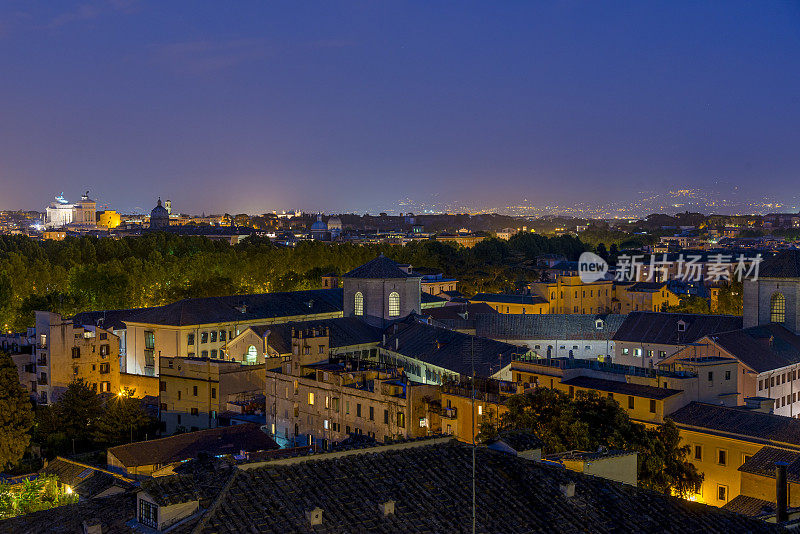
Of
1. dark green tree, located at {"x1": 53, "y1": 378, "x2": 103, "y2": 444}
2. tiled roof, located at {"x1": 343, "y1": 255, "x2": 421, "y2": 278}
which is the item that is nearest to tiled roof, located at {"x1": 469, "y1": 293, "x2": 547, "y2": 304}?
tiled roof, located at {"x1": 343, "y1": 255, "x2": 421, "y2": 278}

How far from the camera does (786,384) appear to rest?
118 feet

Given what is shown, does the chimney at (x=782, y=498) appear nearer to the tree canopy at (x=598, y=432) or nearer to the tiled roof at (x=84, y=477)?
the tree canopy at (x=598, y=432)

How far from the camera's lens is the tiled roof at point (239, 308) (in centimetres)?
4894

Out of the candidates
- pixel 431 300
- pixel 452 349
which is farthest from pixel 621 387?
pixel 431 300

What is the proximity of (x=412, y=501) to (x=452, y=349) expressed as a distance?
24.5m

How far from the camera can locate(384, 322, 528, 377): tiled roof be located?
109ft

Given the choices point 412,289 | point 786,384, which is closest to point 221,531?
point 786,384

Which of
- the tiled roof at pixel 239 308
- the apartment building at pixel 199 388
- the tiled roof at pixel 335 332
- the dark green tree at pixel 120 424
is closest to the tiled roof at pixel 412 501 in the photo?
the dark green tree at pixel 120 424

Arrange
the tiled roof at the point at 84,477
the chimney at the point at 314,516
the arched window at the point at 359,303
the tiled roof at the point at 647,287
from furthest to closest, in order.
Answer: the tiled roof at the point at 647,287 → the arched window at the point at 359,303 → the tiled roof at the point at 84,477 → the chimney at the point at 314,516

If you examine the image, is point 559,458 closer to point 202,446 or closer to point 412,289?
point 202,446

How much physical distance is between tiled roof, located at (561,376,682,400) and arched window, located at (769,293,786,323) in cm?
1703

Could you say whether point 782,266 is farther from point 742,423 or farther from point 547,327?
point 742,423

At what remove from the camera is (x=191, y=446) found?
97.7ft

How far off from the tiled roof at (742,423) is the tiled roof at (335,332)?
19873 millimetres
